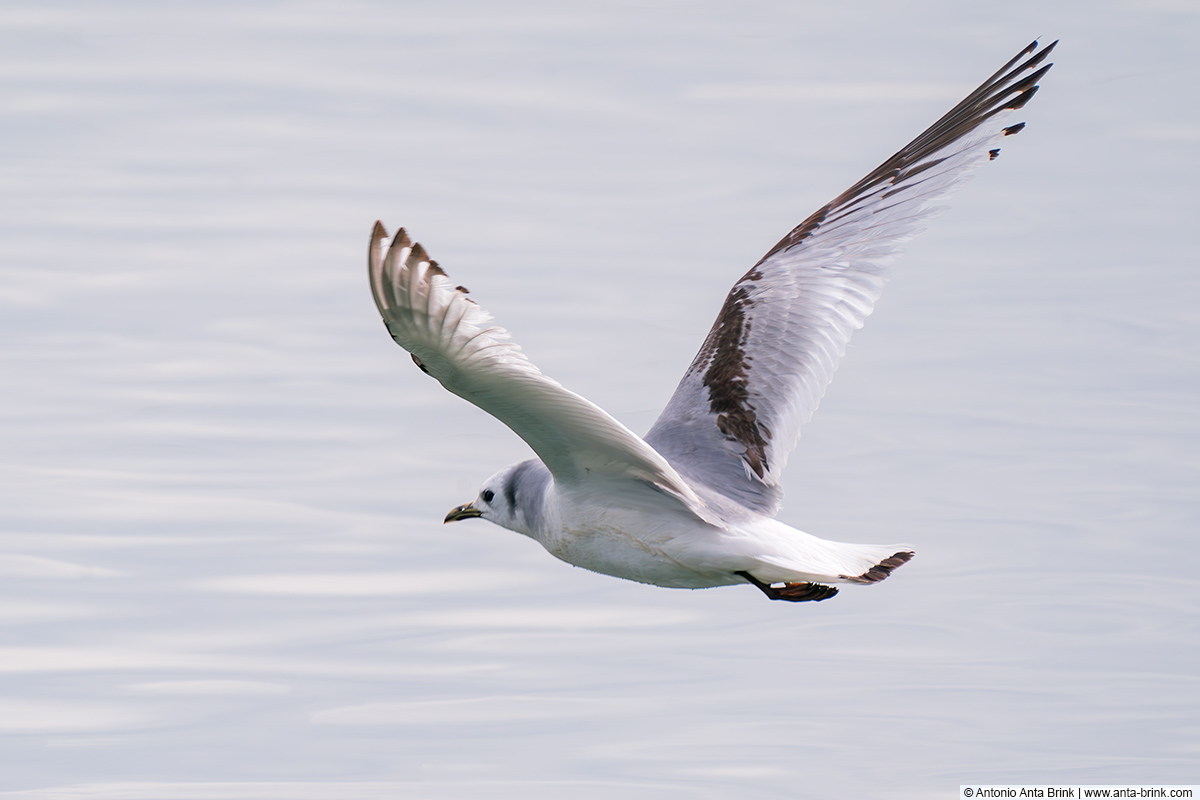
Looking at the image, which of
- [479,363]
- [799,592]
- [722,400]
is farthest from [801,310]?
[479,363]

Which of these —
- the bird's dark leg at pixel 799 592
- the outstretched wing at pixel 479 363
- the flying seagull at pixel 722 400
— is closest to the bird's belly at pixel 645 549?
the flying seagull at pixel 722 400

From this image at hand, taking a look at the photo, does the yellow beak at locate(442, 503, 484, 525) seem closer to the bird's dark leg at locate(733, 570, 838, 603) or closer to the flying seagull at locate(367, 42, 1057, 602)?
the flying seagull at locate(367, 42, 1057, 602)

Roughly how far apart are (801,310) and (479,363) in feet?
12.8

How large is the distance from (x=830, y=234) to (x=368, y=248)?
5.01 m

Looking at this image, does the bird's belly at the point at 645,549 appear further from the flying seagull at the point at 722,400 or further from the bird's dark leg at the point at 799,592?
the bird's dark leg at the point at 799,592

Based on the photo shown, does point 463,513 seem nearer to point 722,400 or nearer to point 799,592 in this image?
point 722,400

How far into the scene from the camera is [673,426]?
9.42 metres

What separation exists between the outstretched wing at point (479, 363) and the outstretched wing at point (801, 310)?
1.41m

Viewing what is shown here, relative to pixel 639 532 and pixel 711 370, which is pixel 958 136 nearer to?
pixel 711 370

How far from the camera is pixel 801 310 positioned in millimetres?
9977

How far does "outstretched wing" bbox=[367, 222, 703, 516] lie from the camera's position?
20.2 ft

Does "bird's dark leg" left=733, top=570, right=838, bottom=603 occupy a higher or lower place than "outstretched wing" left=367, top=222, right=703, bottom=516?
lower

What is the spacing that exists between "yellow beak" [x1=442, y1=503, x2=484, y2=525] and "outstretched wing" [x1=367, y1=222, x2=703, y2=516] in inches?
69.7

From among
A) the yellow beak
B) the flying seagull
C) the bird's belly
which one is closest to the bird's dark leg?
the flying seagull
